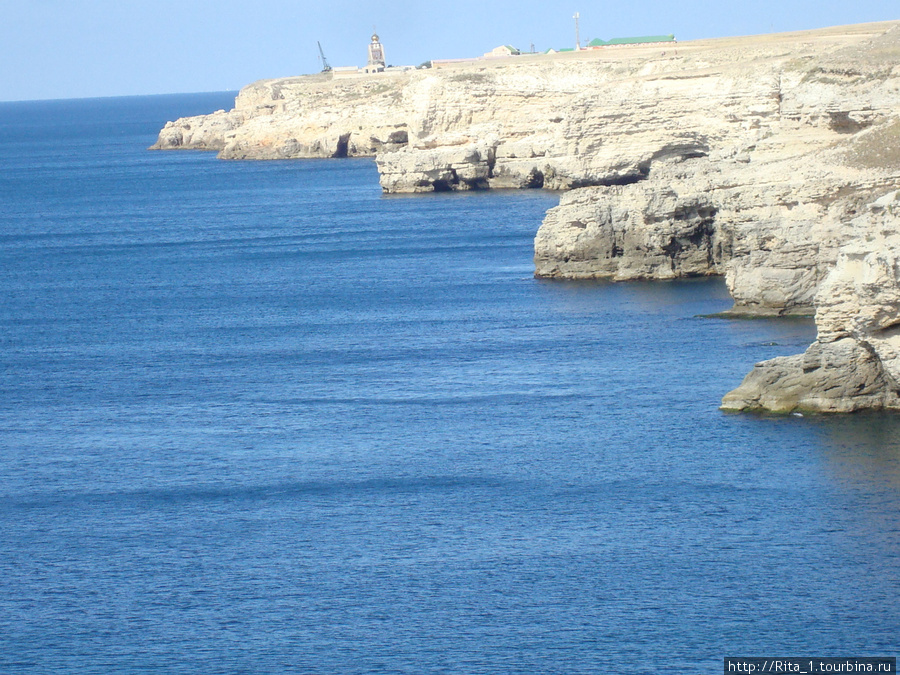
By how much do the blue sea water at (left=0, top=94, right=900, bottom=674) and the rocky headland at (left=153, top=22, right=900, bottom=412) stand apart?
1.82 metres

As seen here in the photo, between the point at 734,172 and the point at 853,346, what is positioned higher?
the point at 734,172

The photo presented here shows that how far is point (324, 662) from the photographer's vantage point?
77.2 feet

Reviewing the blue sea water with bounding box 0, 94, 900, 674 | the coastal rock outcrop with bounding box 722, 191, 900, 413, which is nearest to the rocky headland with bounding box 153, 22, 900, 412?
the coastal rock outcrop with bounding box 722, 191, 900, 413

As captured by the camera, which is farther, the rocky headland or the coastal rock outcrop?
the rocky headland

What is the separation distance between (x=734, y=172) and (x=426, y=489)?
2492cm

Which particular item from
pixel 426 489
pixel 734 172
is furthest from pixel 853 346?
pixel 734 172

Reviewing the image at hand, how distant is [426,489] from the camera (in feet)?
106

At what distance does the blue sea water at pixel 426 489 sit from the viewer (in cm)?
2441

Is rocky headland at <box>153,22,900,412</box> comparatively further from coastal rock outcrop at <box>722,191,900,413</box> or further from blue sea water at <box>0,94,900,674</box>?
blue sea water at <box>0,94,900,674</box>

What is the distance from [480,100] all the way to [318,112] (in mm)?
38965

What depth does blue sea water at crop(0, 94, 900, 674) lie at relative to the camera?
24.4m

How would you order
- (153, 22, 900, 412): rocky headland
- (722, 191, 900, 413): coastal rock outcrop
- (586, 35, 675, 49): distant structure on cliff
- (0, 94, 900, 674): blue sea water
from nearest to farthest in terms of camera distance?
(0, 94, 900, 674): blue sea water, (722, 191, 900, 413): coastal rock outcrop, (153, 22, 900, 412): rocky headland, (586, 35, 675, 49): distant structure on cliff

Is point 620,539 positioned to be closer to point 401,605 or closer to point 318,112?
point 401,605

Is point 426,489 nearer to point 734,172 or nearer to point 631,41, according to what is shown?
point 734,172
